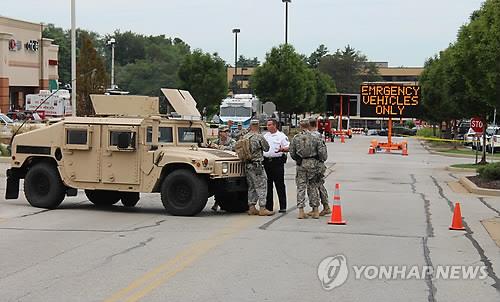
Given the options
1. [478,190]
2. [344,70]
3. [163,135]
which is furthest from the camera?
[344,70]

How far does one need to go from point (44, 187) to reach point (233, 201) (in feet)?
12.4

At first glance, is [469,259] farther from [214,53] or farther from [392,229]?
[214,53]

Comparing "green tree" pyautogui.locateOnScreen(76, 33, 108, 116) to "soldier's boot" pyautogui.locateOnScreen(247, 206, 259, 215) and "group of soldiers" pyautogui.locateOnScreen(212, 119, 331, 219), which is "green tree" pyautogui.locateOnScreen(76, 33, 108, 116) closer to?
"soldier's boot" pyautogui.locateOnScreen(247, 206, 259, 215)

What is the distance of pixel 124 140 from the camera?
50.1ft

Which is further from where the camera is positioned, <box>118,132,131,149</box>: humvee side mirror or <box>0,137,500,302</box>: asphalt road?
<box>118,132,131,149</box>: humvee side mirror

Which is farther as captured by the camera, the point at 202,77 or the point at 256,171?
the point at 202,77

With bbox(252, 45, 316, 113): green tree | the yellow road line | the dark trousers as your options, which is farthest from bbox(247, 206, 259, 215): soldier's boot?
bbox(252, 45, 316, 113): green tree

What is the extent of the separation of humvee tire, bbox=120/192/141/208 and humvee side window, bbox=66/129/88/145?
1.75 meters

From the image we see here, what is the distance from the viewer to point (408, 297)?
8797 millimetres

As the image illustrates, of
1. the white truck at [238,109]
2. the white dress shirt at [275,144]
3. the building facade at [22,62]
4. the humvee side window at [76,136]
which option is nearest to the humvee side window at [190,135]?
the white dress shirt at [275,144]

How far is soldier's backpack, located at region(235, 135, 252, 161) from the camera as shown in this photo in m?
15.2

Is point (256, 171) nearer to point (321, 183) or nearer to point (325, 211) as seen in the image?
point (321, 183)

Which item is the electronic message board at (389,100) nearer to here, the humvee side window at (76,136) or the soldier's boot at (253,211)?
the soldier's boot at (253,211)

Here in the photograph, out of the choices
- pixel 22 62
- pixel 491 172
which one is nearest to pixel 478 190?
pixel 491 172
